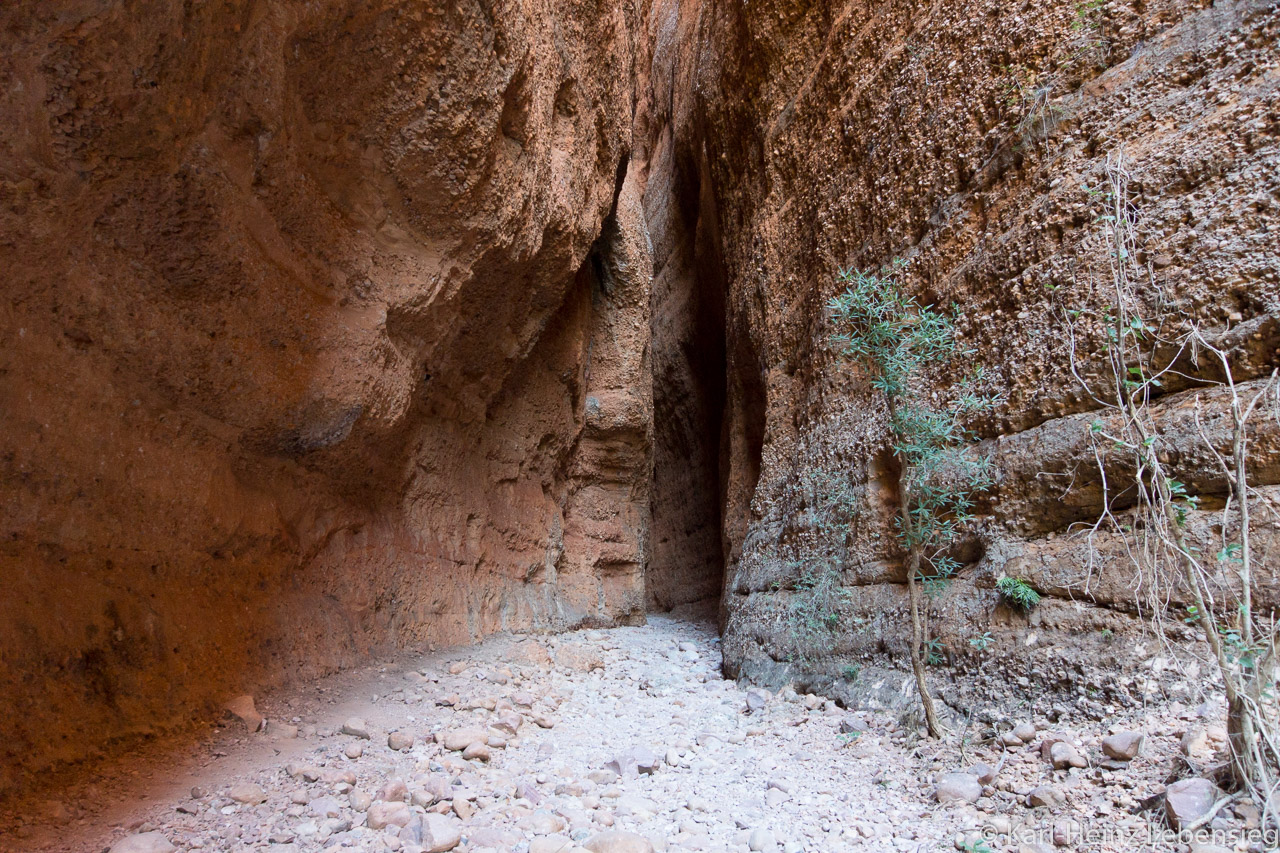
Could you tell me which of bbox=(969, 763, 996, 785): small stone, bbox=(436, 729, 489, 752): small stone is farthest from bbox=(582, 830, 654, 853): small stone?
bbox=(969, 763, 996, 785): small stone

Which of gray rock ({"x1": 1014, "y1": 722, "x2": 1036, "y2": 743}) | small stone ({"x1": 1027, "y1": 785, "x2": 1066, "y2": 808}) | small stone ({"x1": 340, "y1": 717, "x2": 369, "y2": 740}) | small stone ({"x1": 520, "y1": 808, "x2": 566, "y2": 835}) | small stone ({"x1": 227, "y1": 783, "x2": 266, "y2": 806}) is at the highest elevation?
gray rock ({"x1": 1014, "y1": 722, "x2": 1036, "y2": 743})

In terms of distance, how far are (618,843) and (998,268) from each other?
125 inches

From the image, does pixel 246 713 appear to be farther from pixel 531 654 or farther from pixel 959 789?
pixel 959 789

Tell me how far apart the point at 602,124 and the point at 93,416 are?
434cm

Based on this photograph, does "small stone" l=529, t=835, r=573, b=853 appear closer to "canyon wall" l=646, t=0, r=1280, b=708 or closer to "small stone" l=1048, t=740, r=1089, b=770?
"small stone" l=1048, t=740, r=1089, b=770

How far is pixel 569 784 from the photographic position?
280 centimetres

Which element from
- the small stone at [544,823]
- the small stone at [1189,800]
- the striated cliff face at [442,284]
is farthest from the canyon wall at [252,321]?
the small stone at [1189,800]

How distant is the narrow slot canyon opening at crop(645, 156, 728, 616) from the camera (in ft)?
32.2

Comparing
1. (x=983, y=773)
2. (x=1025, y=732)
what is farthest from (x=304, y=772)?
(x=1025, y=732)

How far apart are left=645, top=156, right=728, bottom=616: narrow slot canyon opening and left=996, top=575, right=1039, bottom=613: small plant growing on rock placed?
598 cm

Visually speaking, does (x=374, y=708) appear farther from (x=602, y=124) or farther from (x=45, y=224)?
(x=602, y=124)

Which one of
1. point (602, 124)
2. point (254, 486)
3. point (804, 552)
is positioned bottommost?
point (804, 552)

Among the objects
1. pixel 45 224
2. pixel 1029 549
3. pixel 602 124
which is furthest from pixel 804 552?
pixel 45 224

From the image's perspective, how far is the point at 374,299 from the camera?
3922mm
